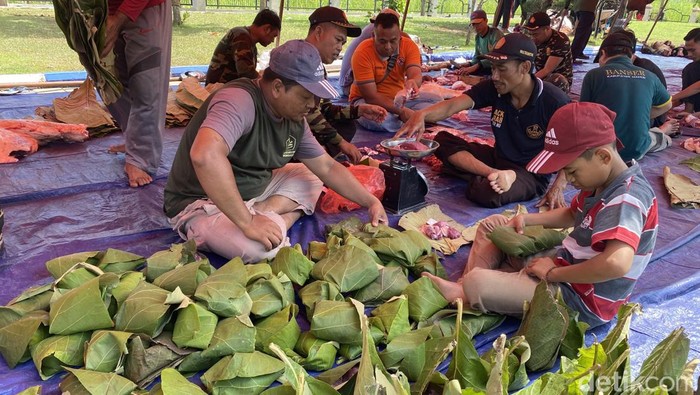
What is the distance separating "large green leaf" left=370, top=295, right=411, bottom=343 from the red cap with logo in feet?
2.16

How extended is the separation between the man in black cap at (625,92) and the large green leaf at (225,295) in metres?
2.83

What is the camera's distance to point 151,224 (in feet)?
8.98

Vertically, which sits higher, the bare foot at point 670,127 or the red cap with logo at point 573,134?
the red cap with logo at point 573,134

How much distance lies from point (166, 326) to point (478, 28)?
244 inches

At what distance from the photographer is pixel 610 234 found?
1.72 metres

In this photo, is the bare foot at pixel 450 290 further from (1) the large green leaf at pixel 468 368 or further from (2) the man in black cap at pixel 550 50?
(2) the man in black cap at pixel 550 50

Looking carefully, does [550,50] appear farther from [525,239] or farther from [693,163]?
[525,239]

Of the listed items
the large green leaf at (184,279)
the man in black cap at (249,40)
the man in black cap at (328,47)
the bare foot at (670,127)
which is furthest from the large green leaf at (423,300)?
the bare foot at (670,127)

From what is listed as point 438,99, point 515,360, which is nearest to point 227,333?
point 515,360

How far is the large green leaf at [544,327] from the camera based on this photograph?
1.70 metres

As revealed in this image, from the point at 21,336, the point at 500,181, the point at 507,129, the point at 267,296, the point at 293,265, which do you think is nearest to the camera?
the point at 21,336

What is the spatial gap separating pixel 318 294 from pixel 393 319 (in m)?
0.30

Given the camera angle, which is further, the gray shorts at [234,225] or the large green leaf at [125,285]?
the gray shorts at [234,225]

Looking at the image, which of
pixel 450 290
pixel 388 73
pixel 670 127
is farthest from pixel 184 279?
pixel 670 127
